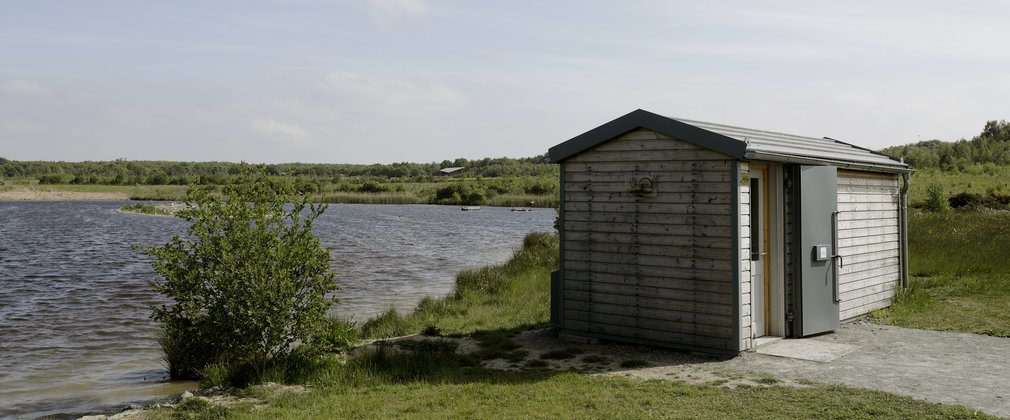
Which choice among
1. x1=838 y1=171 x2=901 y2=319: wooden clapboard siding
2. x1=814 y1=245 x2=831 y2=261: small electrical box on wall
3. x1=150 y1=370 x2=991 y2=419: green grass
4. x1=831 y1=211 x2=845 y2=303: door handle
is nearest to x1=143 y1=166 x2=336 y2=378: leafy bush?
x1=150 y1=370 x2=991 y2=419: green grass

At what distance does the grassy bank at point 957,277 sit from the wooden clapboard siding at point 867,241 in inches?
13.3

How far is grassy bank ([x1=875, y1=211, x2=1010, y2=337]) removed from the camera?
34.0 ft

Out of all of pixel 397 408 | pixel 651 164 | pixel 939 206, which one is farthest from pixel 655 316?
pixel 939 206

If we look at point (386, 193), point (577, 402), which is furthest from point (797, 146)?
point (386, 193)

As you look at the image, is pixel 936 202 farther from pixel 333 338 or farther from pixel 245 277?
pixel 245 277

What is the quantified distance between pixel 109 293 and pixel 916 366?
613 inches

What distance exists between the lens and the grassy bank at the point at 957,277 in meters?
10.4

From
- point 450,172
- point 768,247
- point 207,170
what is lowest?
point 768,247

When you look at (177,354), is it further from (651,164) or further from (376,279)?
(376,279)

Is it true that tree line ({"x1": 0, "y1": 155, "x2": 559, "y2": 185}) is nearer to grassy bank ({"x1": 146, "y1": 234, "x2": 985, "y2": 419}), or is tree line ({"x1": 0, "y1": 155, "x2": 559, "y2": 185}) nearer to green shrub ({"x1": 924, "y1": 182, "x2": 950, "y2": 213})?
green shrub ({"x1": 924, "y1": 182, "x2": 950, "y2": 213})

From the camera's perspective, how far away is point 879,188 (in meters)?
11.2

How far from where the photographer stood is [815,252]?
30.1 ft

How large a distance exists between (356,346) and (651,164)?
4120 mm

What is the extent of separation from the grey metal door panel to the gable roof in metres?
0.24
